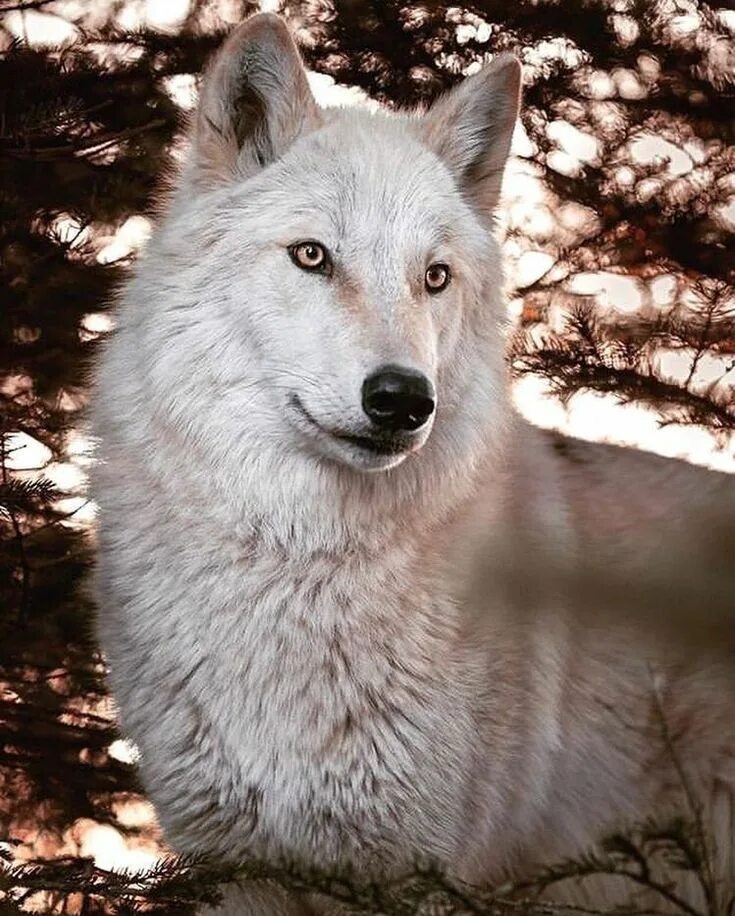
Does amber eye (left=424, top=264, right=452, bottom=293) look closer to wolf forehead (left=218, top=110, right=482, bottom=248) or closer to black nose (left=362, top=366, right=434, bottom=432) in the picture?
wolf forehead (left=218, top=110, right=482, bottom=248)

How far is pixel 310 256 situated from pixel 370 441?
0.50m

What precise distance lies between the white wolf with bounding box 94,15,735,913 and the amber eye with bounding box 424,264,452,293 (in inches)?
0.5

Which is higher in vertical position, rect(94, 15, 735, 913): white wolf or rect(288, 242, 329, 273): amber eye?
rect(288, 242, 329, 273): amber eye

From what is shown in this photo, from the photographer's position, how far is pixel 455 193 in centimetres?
347

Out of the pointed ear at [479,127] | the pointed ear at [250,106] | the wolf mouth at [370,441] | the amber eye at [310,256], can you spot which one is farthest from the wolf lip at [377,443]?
the pointed ear at [479,127]

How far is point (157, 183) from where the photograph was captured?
4387 mm

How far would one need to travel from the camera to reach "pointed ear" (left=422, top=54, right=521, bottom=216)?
3.46 m

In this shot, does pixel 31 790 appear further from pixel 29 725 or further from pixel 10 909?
pixel 10 909

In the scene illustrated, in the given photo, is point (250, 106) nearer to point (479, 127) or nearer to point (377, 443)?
point (479, 127)

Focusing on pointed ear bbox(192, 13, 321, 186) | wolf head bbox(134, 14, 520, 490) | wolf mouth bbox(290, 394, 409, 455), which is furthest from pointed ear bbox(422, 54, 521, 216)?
wolf mouth bbox(290, 394, 409, 455)

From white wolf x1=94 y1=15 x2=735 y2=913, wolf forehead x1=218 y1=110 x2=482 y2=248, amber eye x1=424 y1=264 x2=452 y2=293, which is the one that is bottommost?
white wolf x1=94 y1=15 x2=735 y2=913

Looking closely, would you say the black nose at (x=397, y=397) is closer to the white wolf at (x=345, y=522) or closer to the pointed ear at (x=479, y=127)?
the white wolf at (x=345, y=522)

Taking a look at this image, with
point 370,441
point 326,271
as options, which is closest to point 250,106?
point 326,271

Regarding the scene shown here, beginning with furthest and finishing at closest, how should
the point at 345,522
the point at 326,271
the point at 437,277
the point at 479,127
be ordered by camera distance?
1. the point at 479,127
2. the point at 345,522
3. the point at 437,277
4. the point at 326,271
